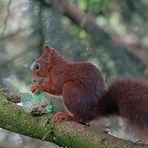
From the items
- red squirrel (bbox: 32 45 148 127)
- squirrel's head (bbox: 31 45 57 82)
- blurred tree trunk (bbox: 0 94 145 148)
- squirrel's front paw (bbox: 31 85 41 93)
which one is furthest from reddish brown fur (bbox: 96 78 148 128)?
squirrel's head (bbox: 31 45 57 82)

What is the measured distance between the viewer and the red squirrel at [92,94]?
190 centimetres

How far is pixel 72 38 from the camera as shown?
10.1ft

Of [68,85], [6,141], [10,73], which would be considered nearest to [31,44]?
[10,73]

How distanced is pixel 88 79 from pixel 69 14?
1.69m

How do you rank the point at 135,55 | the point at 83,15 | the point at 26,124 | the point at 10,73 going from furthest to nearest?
the point at 83,15 → the point at 135,55 → the point at 10,73 → the point at 26,124

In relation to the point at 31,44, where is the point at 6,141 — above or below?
below

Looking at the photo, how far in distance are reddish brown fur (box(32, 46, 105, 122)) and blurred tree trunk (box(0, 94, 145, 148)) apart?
5 cm

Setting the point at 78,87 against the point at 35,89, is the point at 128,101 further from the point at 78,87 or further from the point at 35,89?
the point at 35,89

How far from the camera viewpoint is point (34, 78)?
2.29 m

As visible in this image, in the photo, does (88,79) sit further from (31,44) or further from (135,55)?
(135,55)

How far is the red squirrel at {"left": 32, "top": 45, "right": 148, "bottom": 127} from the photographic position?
6.23 feet

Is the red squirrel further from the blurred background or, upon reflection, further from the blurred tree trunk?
the blurred background

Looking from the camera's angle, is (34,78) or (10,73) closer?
(34,78)

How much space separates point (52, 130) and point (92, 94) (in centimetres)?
23
